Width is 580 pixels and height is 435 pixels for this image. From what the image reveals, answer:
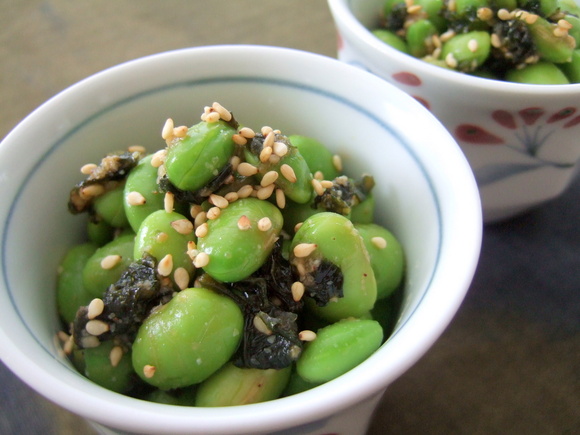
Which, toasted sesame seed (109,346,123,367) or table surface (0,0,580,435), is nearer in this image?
toasted sesame seed (109,346,123,367)

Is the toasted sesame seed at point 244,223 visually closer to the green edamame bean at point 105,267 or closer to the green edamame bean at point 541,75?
the green edamame bean at point 105,267

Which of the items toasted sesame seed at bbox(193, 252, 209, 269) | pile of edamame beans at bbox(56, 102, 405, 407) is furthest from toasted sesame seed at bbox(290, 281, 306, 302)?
toasted sesame seed at bbox(193, 252, 209, 269)

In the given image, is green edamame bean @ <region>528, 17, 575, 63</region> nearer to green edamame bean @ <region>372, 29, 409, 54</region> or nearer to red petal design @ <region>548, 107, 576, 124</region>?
red petal design @ <region>548, 107, 576, 124</region>

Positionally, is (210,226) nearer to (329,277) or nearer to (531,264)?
(329,277)

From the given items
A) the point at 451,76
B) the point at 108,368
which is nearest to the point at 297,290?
the point at 108,368

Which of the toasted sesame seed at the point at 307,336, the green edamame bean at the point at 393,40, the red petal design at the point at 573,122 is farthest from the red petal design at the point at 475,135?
the toasted sesame seed at the point at 307,336

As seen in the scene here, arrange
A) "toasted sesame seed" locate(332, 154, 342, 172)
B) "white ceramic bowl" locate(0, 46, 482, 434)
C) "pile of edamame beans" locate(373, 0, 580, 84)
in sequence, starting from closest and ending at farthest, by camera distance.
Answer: "white ceramic bowl" locate(0, 46, 482, 434), "toasted sesame seed" locate(332, 154, 342, 172), "pile of edamame beans" locate(373, 0, 580, 84)

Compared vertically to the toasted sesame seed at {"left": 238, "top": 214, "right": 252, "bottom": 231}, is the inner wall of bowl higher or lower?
lower
